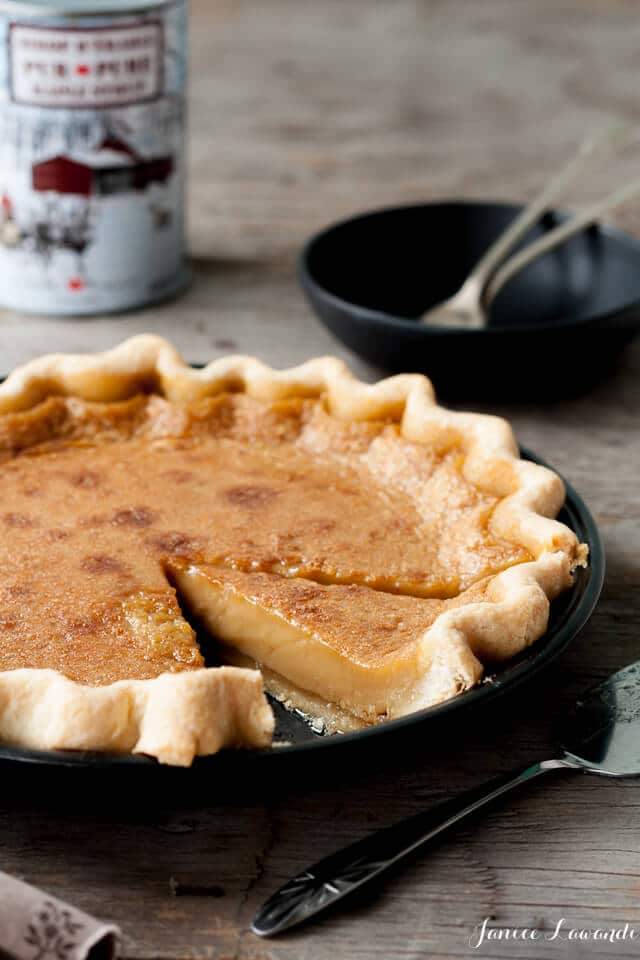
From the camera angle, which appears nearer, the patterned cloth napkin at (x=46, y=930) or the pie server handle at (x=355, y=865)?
the patterned cloth napkin at (x=46, y=930)

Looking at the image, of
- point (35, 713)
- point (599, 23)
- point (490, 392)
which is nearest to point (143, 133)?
point (490, 392)

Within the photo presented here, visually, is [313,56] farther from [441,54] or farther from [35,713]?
[35,713]

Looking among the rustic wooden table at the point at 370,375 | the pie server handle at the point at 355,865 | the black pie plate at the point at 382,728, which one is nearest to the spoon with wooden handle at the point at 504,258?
the rustic wooden table at the point at 370,375

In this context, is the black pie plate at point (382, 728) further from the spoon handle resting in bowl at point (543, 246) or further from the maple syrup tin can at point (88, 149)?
the maple syrup tin can at point (88, 149)

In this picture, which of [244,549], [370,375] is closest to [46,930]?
[244,549]

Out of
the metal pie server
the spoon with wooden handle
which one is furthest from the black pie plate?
the spoon with wooden handle

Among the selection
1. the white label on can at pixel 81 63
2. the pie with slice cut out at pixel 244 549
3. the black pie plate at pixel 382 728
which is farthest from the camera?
the white label on can at pixel 81 63

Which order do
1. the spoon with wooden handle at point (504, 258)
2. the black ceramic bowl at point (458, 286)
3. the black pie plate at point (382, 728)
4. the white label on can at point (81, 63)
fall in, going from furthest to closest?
the spoon with wooden handle at point (504, 258), the white label on can at point (81, 63), the black ceramic bowl at point (458, 286), the black pie plate at point (382, 728)

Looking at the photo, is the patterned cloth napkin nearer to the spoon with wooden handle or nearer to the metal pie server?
the metal pie server

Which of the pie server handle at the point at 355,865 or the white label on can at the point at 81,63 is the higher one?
the white label on can at the point at 81,63
